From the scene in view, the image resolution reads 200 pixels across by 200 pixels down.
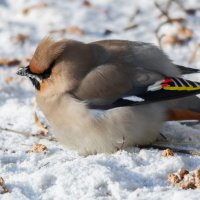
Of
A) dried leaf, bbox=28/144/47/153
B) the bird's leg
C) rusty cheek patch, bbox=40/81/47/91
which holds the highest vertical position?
rusty cheek patch, bbox=40/81/47/91

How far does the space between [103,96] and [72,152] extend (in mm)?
444

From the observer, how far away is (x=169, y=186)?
345cm

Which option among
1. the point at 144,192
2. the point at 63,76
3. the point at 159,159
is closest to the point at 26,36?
the point at 63,76

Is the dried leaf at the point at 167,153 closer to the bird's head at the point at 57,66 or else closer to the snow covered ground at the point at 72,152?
the snow covered ground at the point at 72,152

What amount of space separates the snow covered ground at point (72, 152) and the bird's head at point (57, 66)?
1.40 feet

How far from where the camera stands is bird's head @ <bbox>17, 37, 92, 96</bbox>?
4.08 meters

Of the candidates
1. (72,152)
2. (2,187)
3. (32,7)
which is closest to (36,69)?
(72,152)

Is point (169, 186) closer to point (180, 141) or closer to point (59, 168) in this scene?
point (59, 168)

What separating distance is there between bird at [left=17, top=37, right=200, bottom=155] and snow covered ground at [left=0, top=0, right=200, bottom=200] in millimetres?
131

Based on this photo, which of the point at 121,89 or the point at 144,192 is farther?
Result: the point at 121,89

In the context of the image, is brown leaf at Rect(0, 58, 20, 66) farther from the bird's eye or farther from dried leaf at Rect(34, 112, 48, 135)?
the bird's eye

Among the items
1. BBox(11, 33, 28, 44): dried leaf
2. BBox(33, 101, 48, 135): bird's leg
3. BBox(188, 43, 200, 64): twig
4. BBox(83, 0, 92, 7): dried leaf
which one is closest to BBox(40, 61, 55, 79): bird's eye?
BBox(33, 101, 48, 135): bird's leg

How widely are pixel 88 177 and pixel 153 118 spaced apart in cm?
75

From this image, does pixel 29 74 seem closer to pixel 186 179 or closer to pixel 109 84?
pixel 109 84
